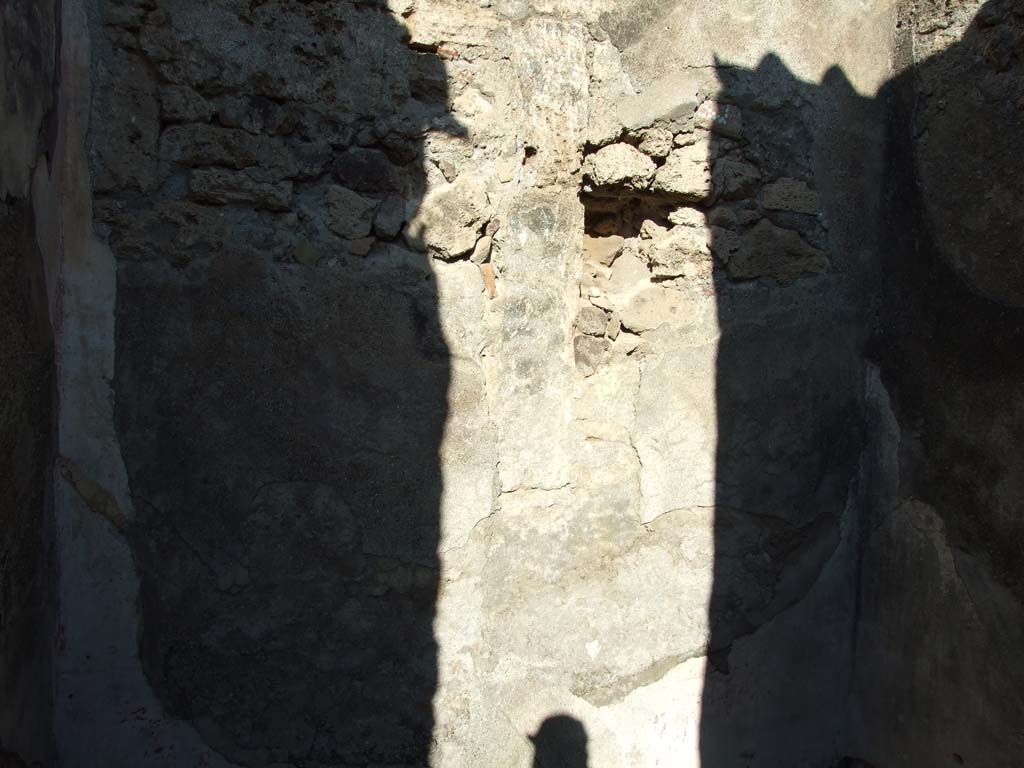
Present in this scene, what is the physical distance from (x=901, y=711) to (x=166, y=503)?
2.21 metres

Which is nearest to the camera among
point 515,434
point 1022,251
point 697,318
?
point 1022,251

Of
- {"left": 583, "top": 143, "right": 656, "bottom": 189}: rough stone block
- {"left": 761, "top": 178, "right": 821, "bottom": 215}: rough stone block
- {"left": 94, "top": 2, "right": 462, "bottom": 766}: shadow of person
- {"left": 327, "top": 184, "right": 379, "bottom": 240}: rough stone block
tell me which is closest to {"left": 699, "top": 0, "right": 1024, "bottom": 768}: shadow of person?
{"left": 761, "top": 178, "right": 821, "bottom": 215}: rough stone block

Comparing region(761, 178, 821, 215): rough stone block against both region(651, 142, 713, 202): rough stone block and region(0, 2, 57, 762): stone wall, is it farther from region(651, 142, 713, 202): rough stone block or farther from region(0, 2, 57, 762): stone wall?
region(0, 2, 57, 762): stone wall

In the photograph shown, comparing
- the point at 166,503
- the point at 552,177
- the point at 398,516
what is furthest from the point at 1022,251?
the point at 166,503

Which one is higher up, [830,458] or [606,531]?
[830,458]

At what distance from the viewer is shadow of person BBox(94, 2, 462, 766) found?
6.13ft

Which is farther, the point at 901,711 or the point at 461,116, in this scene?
the point at 901,711

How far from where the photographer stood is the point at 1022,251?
79.7 inches

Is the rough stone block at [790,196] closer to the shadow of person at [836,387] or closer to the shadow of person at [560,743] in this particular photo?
the shadow of person at [836,387]

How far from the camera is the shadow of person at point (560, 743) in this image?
7.01 ft

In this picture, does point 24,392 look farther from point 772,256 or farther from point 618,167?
point 772,256

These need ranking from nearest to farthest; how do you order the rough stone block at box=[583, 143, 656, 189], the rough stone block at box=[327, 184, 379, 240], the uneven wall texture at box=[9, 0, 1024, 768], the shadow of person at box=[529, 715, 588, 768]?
1. the uneven wall texture at box=[9, 0, 1024, 768]
2. the rough stone block at box=[327, 184, 379, 240]
3. the shadow of person at box=[529, 715, 588, 768]
4. the rough stone block at box=[583, 143, 656, 189]

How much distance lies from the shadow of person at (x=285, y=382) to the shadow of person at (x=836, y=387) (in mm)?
931

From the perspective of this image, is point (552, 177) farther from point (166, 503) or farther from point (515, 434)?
point (166, 503)
